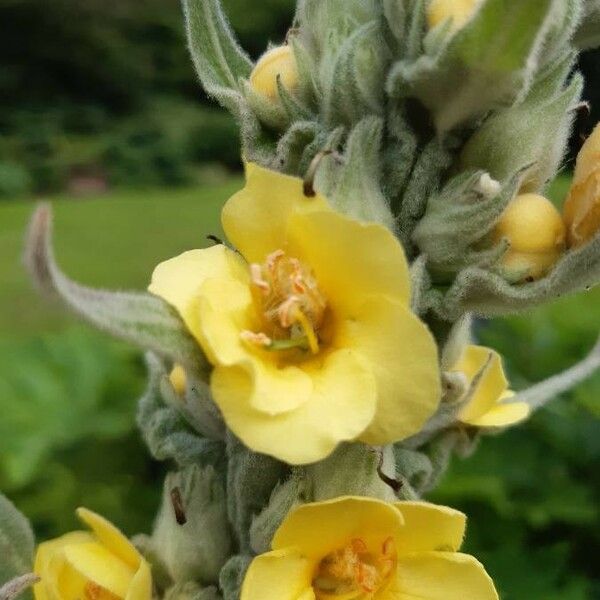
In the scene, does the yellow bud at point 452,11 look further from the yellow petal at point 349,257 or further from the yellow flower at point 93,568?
the yellow flower at point 93,568

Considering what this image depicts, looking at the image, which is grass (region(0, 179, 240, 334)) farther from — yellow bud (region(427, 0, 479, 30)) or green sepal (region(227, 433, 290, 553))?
yellow bud (region(427, 0, 479, 30))

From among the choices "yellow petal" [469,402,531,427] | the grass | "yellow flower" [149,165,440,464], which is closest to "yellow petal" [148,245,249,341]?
"yellow flower" [149,165,440,464]

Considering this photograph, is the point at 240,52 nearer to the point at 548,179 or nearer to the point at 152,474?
the point at 548,179

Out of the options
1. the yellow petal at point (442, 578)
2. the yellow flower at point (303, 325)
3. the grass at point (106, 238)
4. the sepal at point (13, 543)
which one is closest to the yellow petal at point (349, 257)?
the yellow flower at point (303, 325)

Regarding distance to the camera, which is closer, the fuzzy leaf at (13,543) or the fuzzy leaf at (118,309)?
the fuzzy leaf at (118,309)

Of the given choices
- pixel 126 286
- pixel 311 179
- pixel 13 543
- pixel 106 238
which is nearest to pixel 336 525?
pixel 311 179

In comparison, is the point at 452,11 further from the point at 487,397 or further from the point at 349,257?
the point at 487,397
